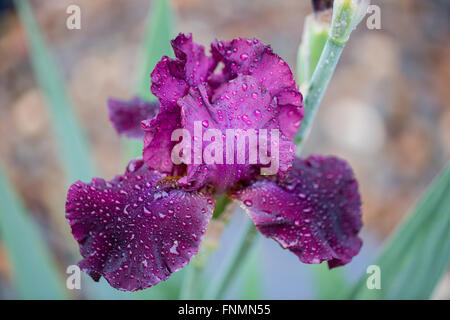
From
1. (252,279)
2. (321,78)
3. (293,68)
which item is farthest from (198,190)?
(293,68)

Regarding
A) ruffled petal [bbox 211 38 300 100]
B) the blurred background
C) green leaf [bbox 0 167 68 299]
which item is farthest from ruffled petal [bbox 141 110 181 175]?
the blurred background

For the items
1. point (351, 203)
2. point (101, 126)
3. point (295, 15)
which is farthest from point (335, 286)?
point (295, 15)

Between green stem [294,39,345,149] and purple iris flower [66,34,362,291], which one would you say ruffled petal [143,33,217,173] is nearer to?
purple iris flower [66,34,362,291]

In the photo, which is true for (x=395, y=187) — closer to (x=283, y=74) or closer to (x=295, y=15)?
(x=295, y=15)

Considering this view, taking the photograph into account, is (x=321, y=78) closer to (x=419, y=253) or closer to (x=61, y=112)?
(x=419, y=253)

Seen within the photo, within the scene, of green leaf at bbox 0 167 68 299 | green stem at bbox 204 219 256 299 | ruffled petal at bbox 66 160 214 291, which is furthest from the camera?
green leaf at bbox 0 167 68 299
